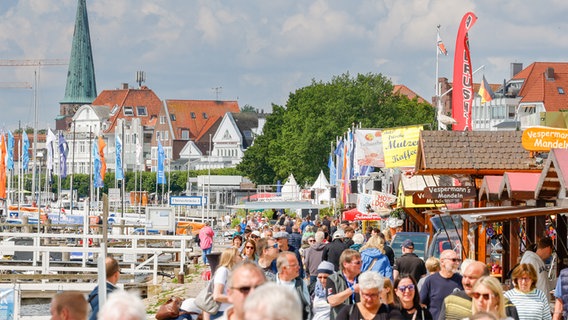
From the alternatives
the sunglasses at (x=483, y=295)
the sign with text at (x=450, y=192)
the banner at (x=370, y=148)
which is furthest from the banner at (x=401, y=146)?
the sunglasses at (x=483, y=295)

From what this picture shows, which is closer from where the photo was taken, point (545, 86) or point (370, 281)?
point (370, 281)

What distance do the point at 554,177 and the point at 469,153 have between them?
22.7 ft

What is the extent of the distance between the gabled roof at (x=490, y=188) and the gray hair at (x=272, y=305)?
16.3m

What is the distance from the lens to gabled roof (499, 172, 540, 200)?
66.3 feet

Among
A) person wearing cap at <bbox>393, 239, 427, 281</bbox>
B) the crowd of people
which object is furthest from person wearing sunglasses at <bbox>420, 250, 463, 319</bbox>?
person wearing cap at <bbox>393, 239, 427, 281</bbox>

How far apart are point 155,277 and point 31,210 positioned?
6334cm

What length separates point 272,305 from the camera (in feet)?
19.6

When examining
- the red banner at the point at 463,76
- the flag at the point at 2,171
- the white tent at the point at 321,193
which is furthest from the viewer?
the white tent at the point at 321,193

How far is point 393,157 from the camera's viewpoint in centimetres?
3052

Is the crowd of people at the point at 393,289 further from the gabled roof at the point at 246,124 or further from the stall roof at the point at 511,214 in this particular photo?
the gabled roof at the point at 246,124

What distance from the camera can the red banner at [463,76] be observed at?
2844cm

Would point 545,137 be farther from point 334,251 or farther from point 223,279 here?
point 223,279

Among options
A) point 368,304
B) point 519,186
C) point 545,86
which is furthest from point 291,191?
point 368,304

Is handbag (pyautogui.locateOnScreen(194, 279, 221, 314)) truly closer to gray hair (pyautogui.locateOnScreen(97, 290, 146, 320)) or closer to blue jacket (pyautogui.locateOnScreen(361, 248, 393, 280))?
blue jacket (pyautogui.locateOnScreen(361, 248, 393, 280))
